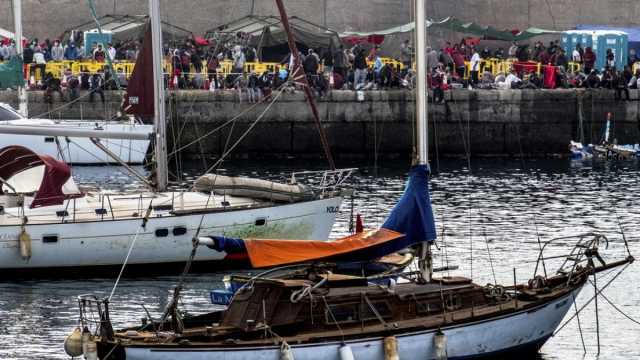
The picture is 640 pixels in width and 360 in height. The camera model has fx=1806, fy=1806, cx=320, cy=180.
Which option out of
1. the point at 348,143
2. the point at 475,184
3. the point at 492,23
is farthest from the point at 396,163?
the point at 492,23

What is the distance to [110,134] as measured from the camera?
45.9 meters

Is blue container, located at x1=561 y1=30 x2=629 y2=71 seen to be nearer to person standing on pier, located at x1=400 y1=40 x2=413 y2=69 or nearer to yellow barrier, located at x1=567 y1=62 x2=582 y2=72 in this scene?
yellow barrier, located at x1=567 y1=62 x2=582 y2=72

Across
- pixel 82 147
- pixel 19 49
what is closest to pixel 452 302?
pixel 82 147

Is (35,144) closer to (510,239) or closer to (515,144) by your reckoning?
(515,144)

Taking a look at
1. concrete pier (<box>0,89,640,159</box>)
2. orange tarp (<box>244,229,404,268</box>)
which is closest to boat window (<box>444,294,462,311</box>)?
orange tarp (<box>244,229,404,268</box>)

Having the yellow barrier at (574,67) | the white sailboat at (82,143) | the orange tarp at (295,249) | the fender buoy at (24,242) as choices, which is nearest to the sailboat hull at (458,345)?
the orange tarp at (295,249)

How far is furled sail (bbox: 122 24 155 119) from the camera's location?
46.6m

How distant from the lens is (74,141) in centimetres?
6775

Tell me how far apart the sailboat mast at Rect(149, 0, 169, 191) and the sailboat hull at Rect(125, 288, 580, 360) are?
14.0 m

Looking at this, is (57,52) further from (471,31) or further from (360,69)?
(471,31)

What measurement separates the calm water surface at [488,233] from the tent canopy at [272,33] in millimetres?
6136

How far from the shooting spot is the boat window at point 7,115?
63781 millimetres

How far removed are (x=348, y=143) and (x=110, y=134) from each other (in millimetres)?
25939

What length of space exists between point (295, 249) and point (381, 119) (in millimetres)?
36366
